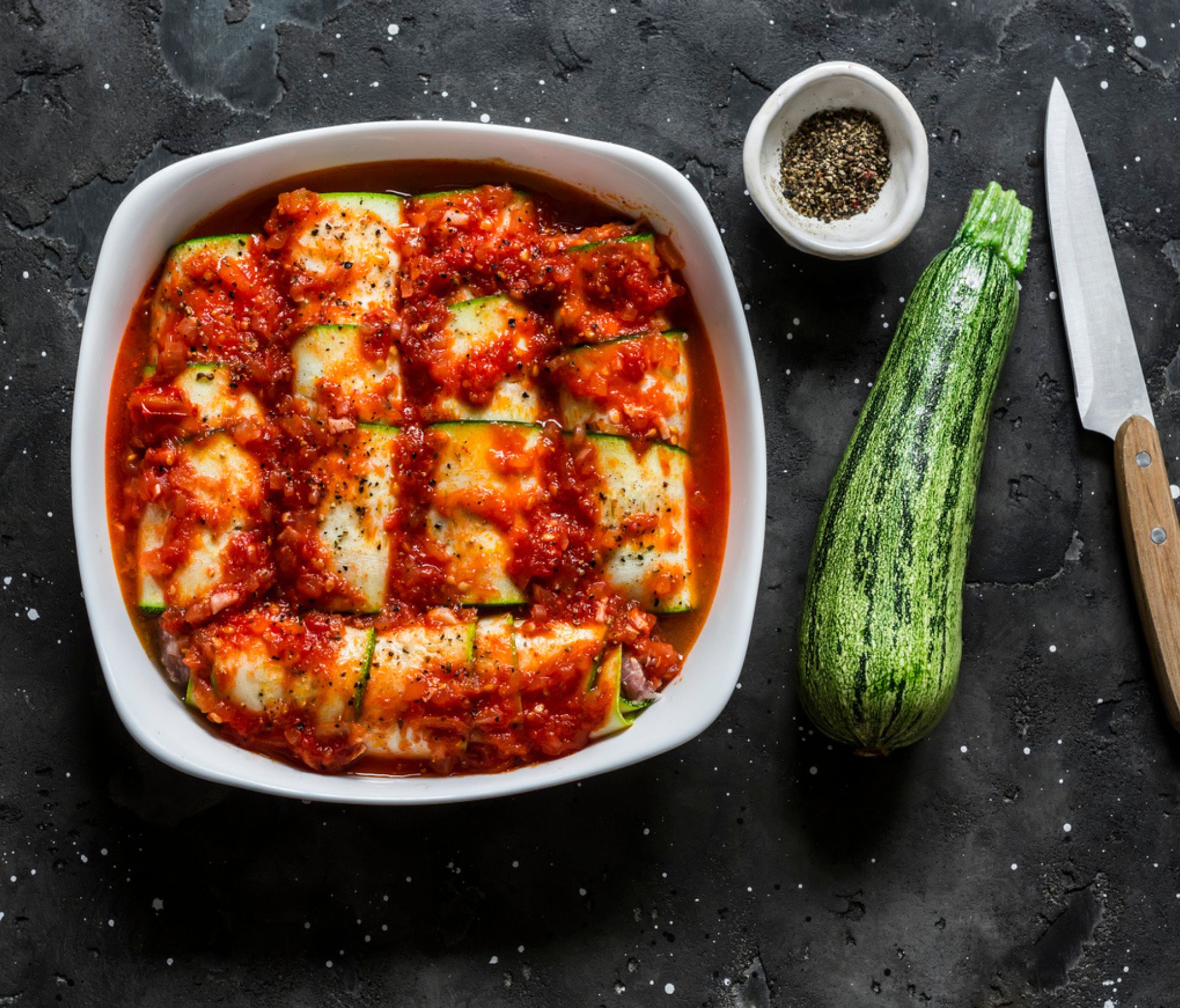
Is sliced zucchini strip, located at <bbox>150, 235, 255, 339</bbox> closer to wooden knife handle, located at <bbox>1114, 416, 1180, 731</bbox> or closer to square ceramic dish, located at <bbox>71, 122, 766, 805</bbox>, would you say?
square ceramic dish, located at <bbox>71, 122, 766, 805</bbox>

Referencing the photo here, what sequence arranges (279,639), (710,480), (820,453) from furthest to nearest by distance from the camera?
(820,453) → (710,480) → (279,639)

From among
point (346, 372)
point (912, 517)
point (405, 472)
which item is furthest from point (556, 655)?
point (912, 517)

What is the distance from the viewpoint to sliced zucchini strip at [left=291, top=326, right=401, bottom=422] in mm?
3148

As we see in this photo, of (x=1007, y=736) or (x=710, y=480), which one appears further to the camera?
(x=1007, y=736)

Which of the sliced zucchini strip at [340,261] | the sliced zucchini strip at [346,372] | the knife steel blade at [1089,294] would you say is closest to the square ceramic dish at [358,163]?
the sliced zucchini strip at [340,261]

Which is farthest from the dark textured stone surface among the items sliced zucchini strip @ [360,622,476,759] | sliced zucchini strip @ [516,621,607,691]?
sliced zucchini strip @ [516,621,607,691]

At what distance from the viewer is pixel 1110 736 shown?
3.66 meters

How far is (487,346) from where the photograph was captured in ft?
10.5

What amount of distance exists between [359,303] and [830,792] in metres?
2.44

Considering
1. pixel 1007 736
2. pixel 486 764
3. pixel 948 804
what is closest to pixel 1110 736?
pixel 1007 736

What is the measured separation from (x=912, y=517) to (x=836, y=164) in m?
1.30

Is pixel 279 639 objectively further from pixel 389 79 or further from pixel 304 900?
pixel 389 79

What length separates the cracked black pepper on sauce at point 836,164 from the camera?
3467 millimetres

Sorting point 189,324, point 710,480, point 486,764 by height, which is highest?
point 189,324
